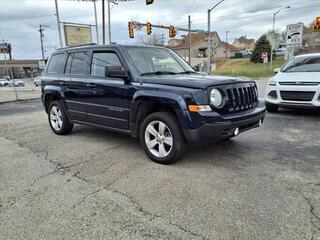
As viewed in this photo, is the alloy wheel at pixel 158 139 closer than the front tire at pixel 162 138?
No

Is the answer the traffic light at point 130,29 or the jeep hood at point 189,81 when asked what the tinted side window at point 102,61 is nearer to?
the jeep hood at point 189,81

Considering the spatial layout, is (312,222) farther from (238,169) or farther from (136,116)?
(136,116)

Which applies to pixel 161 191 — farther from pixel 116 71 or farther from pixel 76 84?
pixel 76 84

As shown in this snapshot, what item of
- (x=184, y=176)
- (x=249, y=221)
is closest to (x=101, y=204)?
(x=184, y=176)

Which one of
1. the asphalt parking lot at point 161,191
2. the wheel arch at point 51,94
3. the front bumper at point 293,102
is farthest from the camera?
the front bumper at point 293,102

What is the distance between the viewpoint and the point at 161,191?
332cm

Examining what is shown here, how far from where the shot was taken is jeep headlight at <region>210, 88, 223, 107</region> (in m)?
3.78

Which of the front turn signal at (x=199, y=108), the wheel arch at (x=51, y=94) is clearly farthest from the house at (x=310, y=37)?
the front turn signal at (x=199, y=108)

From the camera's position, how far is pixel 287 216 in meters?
2.72

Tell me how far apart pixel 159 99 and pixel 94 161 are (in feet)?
4.98

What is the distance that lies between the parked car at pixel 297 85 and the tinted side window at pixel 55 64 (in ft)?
19.0

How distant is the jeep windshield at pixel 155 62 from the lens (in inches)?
183

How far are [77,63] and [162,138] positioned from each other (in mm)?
2587

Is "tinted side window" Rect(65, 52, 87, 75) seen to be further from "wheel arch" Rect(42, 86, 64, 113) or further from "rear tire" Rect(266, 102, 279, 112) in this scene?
"rear tire" Rect(266, 102, 279, 112)
